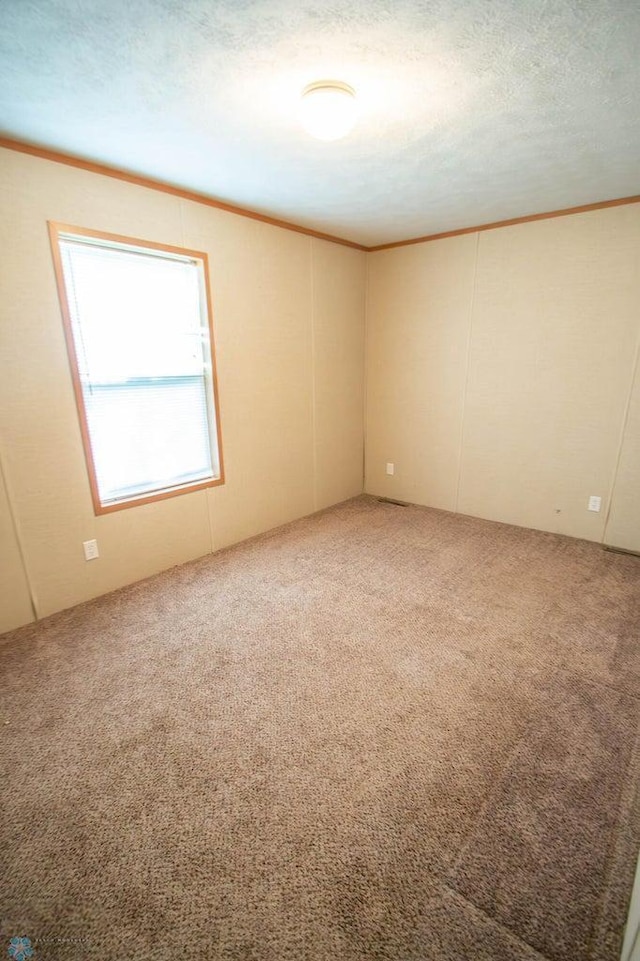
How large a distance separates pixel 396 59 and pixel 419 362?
2.64m

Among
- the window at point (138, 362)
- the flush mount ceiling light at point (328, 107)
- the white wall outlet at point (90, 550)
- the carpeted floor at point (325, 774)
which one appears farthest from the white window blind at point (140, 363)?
the flush mount ceiling light at point (328, 107)

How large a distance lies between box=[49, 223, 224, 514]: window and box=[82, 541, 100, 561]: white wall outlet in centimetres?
21

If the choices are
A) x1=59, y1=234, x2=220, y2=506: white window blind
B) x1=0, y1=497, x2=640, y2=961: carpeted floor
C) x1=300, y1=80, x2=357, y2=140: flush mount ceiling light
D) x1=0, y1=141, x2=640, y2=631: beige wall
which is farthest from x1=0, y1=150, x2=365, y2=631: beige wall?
x1=300, y1=80, x2=357, y2=140: flush mount ceiling light

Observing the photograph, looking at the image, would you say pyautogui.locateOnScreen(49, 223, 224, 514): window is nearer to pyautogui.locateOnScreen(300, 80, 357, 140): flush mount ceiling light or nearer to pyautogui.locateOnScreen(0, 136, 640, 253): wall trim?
pyautogui.locateOnScreen(0, 136, 640, 253): wall trim

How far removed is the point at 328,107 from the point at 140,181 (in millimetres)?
1417

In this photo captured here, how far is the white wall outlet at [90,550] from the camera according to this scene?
2.54 metres

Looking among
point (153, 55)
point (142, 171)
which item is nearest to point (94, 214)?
point (142, 171)

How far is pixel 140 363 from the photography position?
2660mm

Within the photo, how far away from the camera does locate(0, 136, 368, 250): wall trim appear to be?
2027mm

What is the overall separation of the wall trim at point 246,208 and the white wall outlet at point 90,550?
6.77 feet

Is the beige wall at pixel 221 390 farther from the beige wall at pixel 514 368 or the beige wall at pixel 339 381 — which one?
the beige wall at pixel 514 368

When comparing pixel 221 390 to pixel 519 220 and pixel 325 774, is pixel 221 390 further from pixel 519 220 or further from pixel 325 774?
pixel 519 220

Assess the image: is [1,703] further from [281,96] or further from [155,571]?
[281,96]

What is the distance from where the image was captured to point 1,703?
183cm
